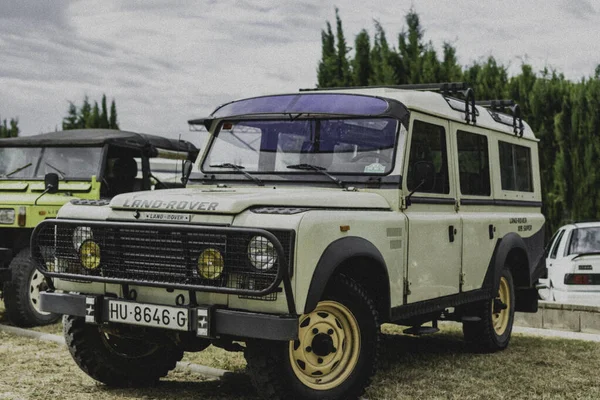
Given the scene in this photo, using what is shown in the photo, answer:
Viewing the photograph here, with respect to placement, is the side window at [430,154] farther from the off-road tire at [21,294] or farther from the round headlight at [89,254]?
the off-road tire at [21,294]

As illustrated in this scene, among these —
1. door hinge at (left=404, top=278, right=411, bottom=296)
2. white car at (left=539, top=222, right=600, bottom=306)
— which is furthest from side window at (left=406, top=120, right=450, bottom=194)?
white car at (left=539, top=222, right=600, bottom=306)

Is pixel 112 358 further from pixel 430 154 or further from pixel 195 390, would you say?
pixel 430 154

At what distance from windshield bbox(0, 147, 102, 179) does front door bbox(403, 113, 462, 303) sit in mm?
4827

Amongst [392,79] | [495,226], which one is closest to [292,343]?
[495,226]

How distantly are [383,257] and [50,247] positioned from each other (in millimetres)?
2353

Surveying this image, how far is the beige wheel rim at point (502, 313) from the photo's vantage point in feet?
28.6

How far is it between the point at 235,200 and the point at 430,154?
2251 millimetres

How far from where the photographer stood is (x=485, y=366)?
7676mm

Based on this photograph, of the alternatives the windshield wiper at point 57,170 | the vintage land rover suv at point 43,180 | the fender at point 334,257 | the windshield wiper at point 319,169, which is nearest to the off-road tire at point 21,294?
the vintage land rover suv at point 43,180

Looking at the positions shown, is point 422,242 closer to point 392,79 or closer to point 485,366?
point 485,366

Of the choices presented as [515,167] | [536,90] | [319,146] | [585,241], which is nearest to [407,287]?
[319,146]

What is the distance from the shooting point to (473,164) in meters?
7.85

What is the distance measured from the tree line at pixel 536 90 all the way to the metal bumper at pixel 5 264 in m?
10.3

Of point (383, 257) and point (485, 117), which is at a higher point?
→ point (485, 117)
